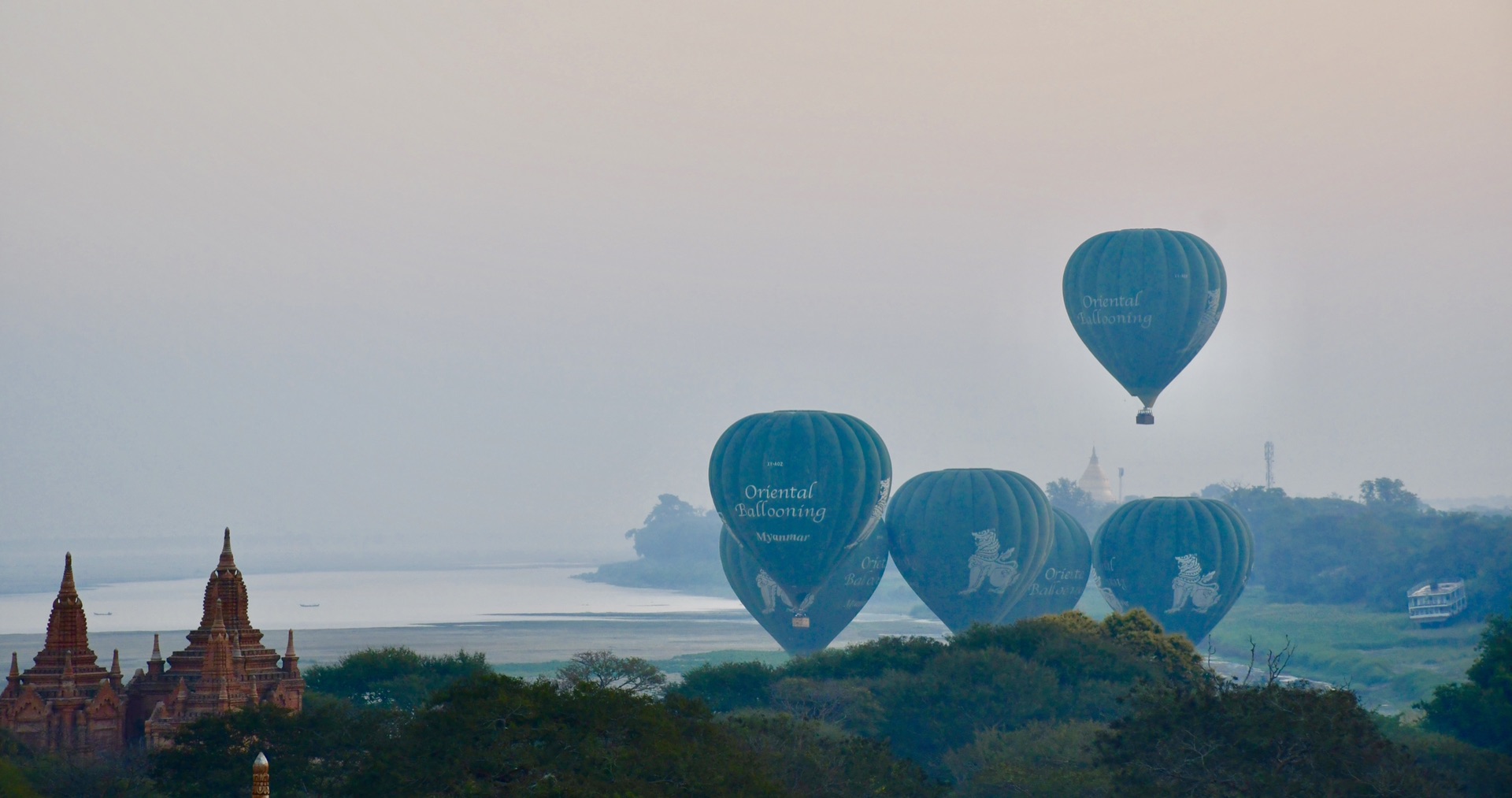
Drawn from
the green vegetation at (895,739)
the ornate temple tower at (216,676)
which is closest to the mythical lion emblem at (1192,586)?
the green vegetation at (895,739)

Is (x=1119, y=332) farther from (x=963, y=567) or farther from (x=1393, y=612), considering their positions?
(x=1393, y=612)

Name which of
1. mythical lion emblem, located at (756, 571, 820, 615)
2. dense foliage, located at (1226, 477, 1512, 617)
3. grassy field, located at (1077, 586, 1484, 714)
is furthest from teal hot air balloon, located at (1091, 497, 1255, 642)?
dense foliage, located at (1226, 477, 1512, 617)

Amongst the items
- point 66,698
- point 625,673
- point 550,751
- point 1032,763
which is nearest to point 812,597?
point 625,673

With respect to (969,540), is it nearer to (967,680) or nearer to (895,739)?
(967,680)

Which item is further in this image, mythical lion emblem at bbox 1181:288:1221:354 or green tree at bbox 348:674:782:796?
mythical lion emblem at bbox 1181:288:1221:354

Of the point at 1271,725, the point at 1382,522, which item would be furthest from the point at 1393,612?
the point at 1271,725

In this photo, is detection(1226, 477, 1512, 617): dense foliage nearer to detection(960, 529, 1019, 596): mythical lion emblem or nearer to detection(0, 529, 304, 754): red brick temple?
detection(960, 529, 1019, 596): mythical lion emblem
